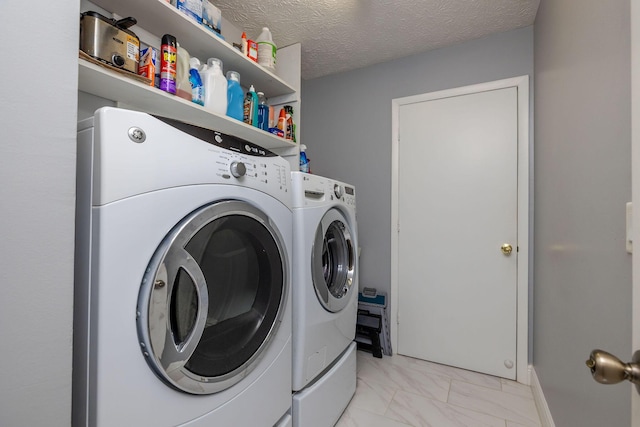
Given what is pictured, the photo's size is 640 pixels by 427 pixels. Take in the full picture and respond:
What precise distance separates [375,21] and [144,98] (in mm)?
1449

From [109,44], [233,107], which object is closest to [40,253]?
[109,44]

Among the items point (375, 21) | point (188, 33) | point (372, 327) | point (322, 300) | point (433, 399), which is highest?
point (375, 21)

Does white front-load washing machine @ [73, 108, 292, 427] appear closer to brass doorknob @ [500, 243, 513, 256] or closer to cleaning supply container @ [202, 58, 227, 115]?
cleaning supply container @ [202, 58, 227, 115]

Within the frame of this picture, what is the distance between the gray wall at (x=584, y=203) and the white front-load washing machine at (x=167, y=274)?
94 centimetres

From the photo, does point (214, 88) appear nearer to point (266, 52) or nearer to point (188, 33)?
point (188, 33)

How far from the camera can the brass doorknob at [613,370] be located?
16.3 inches

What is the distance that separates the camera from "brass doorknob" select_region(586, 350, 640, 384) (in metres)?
0.41

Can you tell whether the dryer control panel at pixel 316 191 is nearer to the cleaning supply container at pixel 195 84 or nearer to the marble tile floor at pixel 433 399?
the cleaning supply container at pixel 195 84

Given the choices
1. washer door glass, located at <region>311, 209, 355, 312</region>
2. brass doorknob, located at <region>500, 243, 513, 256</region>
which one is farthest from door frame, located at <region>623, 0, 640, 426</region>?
brass doorknob, located at <region>500, 243, 513, 256</region>

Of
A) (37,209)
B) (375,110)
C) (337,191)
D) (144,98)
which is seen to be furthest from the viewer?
(375,110)

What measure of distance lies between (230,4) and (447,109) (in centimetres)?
157

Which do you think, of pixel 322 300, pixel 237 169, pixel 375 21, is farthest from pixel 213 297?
pixel 375 21

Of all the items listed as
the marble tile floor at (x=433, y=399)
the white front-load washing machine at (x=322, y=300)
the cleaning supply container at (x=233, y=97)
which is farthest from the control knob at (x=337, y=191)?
the marble tile floor at (x=433, y=399)

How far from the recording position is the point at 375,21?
179 cm
